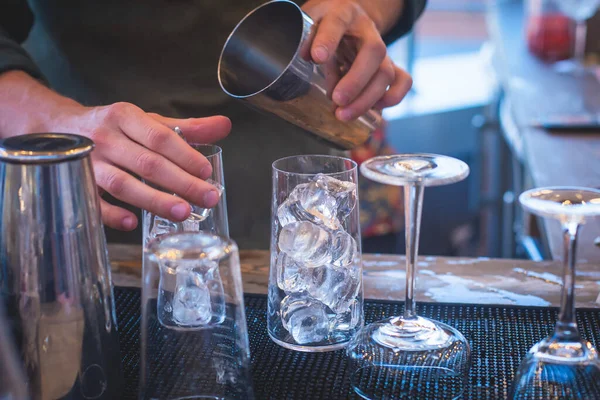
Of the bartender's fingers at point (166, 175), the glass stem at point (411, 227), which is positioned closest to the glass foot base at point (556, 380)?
the glass stem at point (411, 227)

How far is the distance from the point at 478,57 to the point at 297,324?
4402 millimetres

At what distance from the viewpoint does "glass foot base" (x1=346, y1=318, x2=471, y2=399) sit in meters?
0.76

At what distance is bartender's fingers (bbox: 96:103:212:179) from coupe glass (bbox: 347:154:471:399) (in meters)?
0.20

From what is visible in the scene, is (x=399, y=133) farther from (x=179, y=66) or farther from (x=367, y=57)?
(x=367, y=57)

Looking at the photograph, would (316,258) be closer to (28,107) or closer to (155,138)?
(155,138)

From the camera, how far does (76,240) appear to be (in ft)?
2.20

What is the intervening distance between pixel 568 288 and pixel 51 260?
0.46 metres

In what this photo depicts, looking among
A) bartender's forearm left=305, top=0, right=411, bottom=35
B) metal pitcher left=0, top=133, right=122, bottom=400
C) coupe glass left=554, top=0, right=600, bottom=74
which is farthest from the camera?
coupe glass left=554, top=0, right=600, bottom=74

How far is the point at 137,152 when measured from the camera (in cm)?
88

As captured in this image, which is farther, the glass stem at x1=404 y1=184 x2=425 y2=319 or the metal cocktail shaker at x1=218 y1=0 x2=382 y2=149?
the metal cocktail shaker at x1=218 y1=0 x2=382 y2=149

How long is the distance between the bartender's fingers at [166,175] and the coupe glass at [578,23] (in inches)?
83.5

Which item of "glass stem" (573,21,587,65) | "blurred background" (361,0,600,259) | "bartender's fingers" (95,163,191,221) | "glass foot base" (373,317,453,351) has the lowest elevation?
"blurred background" (361,0,600,259)

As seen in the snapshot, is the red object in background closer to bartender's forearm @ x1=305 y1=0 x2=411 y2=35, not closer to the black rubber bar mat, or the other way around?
bartender's forearm @ x1=305 y1=0 x2=411 y2=35

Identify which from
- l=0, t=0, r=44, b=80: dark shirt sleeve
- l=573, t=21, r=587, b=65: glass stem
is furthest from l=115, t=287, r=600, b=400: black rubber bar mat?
l=573, t=21, r=587, b=65: glass stem
